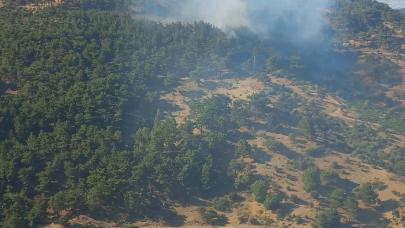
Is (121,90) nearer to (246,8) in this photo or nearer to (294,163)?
(294,163)

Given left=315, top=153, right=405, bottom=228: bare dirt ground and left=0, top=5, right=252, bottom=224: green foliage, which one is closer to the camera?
left=0, top=5, right=252, bottom=224: green foliage

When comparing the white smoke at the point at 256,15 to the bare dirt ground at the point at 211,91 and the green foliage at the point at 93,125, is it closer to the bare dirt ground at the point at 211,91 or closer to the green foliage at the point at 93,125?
the bare dirt ground at the point at 211,91

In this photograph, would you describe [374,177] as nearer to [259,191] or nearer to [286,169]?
[286,169]

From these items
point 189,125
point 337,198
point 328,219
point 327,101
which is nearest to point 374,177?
point 337,198

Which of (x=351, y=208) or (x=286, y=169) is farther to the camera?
(x=286, y=169)

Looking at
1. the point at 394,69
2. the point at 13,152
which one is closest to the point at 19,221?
the point at 13,152

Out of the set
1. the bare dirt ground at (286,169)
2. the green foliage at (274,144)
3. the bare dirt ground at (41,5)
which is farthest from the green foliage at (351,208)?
the bare dirt ground at (41,5)

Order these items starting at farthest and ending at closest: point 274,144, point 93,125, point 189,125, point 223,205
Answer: point 189,125, point 274,144, point 93,125, point 223,205

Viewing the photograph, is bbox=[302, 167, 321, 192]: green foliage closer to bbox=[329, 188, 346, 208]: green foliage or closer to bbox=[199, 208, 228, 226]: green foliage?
bbox=[329, 188, 346, 208]: green foliage

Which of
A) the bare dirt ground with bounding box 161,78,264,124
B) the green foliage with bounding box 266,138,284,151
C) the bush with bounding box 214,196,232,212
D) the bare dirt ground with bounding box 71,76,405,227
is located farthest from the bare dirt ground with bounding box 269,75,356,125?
the bush with bounding box 214,196,232,212
